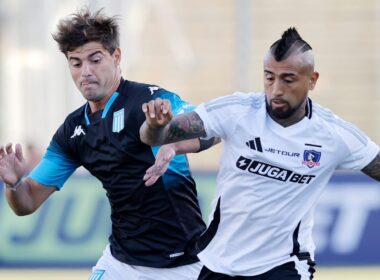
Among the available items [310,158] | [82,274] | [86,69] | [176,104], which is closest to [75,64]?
[86,69]

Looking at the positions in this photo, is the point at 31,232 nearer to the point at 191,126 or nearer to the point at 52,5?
the point at 52,5

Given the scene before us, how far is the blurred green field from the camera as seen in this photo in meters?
13.5

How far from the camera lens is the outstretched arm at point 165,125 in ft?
16.5

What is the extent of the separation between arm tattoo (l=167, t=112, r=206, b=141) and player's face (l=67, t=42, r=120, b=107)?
104 cm

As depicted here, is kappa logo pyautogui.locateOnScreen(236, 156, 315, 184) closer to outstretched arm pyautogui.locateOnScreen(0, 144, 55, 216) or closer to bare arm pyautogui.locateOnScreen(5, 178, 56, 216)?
outstretched arm pyautogui.locateOnScreen(0, 144, 55, 216)

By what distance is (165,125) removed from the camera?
522 centimetres

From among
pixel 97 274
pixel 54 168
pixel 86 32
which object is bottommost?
pixel 97 274

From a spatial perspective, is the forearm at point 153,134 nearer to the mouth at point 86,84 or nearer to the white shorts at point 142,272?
the mouth at point 86,84

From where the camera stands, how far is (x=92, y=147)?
6.36m

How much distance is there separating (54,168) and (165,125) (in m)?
1.60

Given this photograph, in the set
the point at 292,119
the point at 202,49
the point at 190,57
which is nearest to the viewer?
the point at 292,119

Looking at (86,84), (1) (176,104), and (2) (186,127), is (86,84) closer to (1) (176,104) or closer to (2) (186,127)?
(1) (176,104)

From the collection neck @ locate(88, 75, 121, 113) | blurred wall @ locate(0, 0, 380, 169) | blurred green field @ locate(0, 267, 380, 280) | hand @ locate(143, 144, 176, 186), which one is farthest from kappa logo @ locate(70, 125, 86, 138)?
blurred wall @ locate(0, 0, 380, 169)

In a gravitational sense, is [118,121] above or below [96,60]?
below
